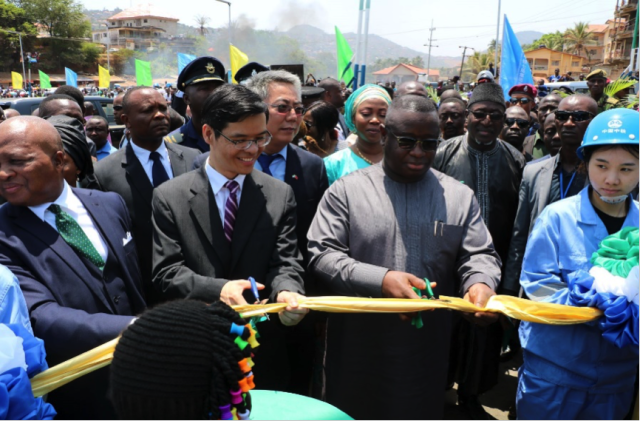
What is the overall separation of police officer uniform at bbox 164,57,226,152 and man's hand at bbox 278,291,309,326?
8.20 feet

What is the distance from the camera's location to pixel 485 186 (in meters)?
3.98

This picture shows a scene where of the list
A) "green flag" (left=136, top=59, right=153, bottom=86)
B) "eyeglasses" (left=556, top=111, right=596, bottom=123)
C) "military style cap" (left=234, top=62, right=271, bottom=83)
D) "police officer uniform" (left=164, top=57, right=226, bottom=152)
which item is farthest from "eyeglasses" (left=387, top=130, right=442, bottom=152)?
"green flag" (left=136, top=59, right=153, bottom=86)

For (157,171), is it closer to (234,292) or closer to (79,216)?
(79,216)

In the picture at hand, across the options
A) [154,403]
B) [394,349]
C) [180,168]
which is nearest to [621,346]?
[394,349]

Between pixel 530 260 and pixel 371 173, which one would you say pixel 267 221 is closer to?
pixel 371 173

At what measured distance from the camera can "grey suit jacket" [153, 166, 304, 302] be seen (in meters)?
2.72

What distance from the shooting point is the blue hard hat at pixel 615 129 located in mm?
2256

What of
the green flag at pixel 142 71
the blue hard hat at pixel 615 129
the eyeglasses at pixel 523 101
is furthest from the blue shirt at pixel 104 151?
the green flag at pixel 142 71

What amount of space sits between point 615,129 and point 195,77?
12.5 ft

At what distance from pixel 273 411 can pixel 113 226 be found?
5.03 feet

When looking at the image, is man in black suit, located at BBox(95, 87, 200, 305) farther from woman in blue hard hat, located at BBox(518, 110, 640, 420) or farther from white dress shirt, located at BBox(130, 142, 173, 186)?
woman in blue hard hat, located at BBox(518, 110, 640, 420)

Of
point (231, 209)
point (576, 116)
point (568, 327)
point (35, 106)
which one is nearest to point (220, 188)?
point (231, 209)

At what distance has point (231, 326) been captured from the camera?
1441 mm

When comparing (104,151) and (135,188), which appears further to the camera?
(104,151)
